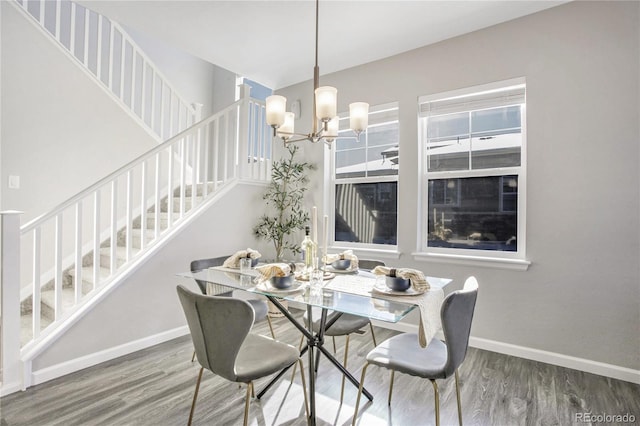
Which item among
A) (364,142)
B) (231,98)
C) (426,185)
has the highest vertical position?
(231,98)

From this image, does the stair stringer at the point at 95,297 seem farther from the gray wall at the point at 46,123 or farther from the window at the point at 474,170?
the window at the point at 474,170

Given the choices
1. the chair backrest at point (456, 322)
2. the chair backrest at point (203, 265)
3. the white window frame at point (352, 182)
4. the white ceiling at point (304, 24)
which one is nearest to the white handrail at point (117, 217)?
the chair backrest at point (203, 265)

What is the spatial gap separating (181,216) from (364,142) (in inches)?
83.1

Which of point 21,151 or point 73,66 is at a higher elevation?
point 73,66

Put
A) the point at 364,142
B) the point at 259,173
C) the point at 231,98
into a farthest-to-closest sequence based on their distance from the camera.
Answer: the point at 231,98
the point at 259,173
the point at 364,142

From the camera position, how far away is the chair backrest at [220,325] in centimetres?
150

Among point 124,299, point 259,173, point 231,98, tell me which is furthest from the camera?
point 231,98

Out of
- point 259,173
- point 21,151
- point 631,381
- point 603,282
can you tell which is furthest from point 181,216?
point 631,381

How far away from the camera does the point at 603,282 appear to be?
2482 mm

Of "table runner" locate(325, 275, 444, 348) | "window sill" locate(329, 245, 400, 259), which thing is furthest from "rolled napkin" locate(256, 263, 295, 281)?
"window sill" locate(329, 245, 400, 259)

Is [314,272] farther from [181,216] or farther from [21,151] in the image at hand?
[21,151]

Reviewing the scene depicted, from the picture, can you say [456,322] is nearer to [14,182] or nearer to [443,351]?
[443,351]

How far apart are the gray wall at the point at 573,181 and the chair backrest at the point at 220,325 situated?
2.28 meters

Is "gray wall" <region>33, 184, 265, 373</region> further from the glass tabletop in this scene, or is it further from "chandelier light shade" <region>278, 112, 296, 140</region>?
"chandelier light shade" <region>278, 112, 296, 140</region>
